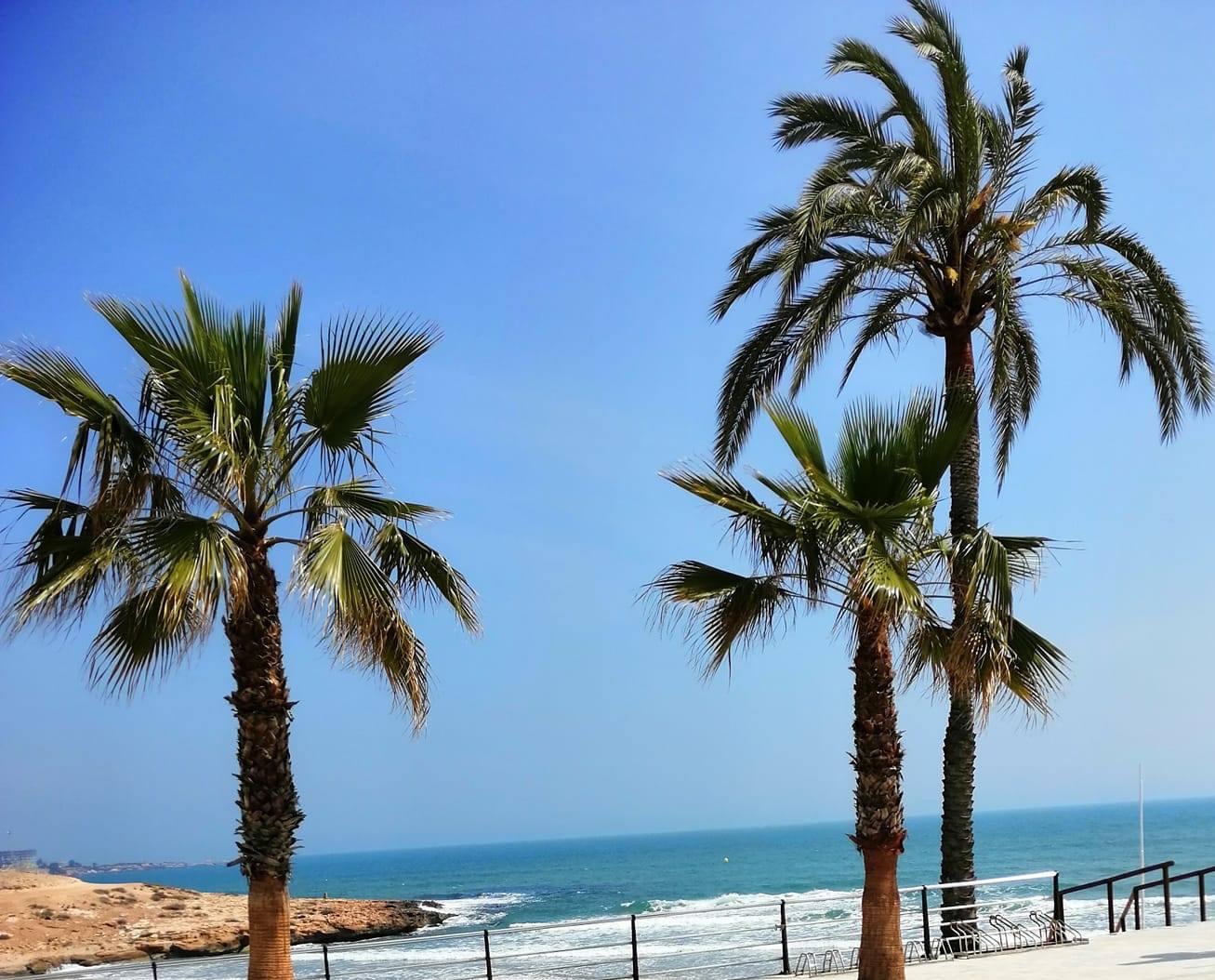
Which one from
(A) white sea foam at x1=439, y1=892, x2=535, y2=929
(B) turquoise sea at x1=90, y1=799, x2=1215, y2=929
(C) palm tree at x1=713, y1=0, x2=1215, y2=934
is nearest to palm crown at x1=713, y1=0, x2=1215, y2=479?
(C) palm tree at x1=713, y1=0, x2=1215, y2=934

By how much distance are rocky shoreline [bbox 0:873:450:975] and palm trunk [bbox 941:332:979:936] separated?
27.6 metres

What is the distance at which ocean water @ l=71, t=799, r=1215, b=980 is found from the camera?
2567cm

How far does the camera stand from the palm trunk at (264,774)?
972 centimetres

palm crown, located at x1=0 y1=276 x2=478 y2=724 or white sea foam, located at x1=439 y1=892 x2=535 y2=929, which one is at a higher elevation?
palm crown, located at x1=0 y1=276 x2=478 y2=724

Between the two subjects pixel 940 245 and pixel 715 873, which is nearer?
pixel 940 245

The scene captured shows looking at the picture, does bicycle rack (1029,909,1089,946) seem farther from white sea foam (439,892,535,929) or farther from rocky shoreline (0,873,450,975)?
white sea foam (439,892,535,929)

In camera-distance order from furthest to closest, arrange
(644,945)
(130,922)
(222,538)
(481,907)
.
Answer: (481,907)
(130,922)
(644,945)
(222,538)

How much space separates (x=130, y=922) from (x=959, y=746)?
116 feet

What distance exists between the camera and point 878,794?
37.4 feet

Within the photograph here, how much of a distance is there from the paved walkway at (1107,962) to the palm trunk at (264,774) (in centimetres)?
706

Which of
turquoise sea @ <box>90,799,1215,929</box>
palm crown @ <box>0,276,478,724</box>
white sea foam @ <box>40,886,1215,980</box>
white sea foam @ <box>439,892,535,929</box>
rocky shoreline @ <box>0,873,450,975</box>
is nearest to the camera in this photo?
palm crown @ <box>0,276,478,724</box>

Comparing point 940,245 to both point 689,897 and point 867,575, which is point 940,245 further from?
point 689,897

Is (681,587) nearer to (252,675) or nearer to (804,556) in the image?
(804,556)

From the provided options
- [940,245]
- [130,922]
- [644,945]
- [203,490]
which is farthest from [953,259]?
[130,922]
